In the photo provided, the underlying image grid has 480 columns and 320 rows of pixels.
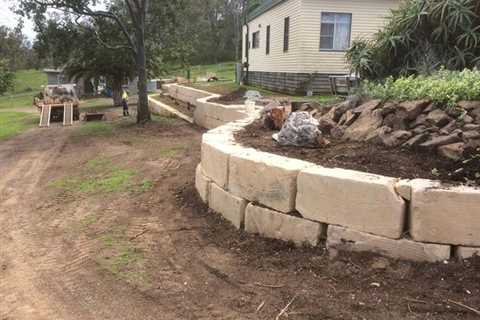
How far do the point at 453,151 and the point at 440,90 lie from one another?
3.89ft

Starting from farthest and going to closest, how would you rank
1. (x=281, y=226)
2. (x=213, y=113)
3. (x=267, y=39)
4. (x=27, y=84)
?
(x=27, y=84)
(x=267, y=39)
(x=213, y=113)
(x=281, y=226)

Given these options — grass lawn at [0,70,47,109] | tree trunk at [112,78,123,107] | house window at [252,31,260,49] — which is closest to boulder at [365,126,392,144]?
house window at [252,31,260,49]

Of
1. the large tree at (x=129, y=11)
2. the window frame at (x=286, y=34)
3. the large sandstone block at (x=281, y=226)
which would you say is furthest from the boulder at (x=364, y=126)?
the window frame at (x=286, y=34)

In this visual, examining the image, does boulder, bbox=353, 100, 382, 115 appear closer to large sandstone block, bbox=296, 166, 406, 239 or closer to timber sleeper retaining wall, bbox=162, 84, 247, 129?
large sandstone block, bbox=296, 166, 406, 239

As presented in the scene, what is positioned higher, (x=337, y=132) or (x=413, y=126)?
(x=413, y=126)

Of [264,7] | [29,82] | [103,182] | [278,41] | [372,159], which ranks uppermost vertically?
[264,7]

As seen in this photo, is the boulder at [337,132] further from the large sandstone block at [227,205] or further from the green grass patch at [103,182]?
the green grass patch at [103,182]

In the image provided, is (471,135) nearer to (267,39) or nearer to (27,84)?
(267,39)

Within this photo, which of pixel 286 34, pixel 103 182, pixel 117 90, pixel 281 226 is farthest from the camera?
pixel 117 90

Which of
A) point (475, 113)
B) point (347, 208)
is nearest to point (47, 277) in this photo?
point (347, 208)

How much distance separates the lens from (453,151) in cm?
408

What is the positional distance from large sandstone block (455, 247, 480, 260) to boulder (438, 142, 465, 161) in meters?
0.84

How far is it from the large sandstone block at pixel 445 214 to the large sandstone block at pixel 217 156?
2023 mm

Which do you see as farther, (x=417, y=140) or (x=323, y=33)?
(x=323, y=33)
